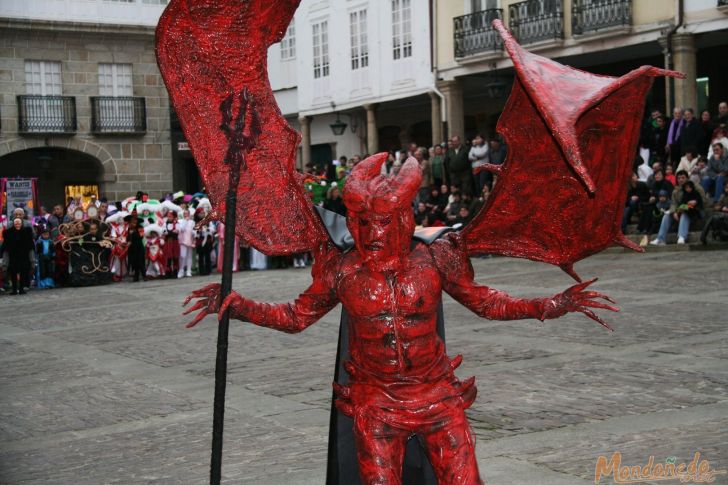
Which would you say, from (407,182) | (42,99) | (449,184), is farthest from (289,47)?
(407,182)

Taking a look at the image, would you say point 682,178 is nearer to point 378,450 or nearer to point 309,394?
point 309,394

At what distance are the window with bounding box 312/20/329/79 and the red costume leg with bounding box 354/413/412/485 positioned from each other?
2993 centimetres

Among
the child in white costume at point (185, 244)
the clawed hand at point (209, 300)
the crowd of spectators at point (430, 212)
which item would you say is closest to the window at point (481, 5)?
the crowd of spectators at point (430, 212)

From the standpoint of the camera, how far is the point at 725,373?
24.6 feet

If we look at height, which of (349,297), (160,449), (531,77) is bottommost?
(160,449)

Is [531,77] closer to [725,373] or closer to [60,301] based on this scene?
[725,373]

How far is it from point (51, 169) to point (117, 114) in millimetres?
3532

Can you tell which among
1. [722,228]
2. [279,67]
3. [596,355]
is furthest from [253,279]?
[279,67]

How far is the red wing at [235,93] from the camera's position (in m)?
3.74

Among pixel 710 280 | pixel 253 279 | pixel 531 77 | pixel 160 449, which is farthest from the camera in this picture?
pixel 253 279

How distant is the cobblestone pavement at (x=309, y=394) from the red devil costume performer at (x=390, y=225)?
176 cm

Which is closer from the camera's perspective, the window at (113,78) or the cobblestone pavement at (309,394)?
the cobblestone pavement at (309,394)

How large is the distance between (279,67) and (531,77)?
33.0 m

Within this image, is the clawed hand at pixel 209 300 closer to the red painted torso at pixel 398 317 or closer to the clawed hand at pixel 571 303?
the red painted torso at pixel 398 317
